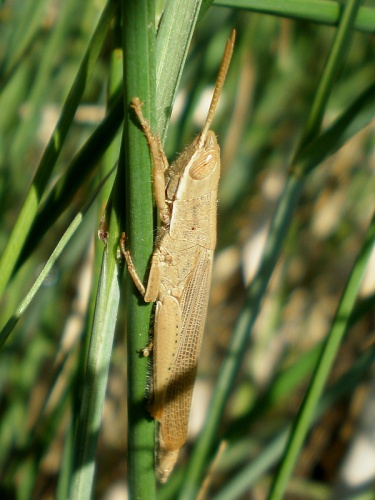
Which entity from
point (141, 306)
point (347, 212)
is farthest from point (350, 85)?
point (141, 306)

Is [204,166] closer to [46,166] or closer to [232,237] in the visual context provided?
[46,166]

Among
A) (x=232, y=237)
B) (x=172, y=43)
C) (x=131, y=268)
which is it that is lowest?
(x=232, y=237)

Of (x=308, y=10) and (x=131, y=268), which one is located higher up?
(x=308, y=10)

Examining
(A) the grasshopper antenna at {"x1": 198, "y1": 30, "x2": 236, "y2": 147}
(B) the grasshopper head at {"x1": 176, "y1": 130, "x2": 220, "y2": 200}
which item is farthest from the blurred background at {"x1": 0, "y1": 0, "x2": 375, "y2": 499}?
(A) the grasshopper antenna at {"x1": 198, "y1": 30, "x2": 236, "y2": 147}

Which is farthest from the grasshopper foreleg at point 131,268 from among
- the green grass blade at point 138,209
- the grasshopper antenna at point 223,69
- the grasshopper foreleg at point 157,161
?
the grasshopper antenna at point 223,69

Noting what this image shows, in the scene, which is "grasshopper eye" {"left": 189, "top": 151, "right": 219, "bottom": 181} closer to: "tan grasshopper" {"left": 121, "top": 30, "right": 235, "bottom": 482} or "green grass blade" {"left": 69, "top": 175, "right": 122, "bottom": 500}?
"tan grasshopper" {"left": 121, "top": 30, "right": 235, "bottom": 482}

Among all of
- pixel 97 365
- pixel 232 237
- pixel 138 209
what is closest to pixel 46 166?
pixel 138 209
